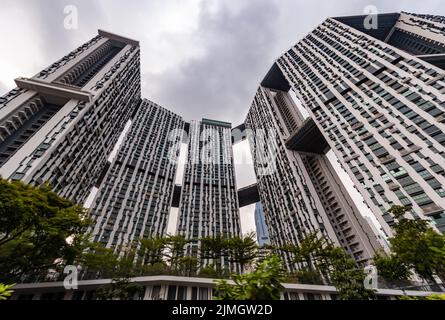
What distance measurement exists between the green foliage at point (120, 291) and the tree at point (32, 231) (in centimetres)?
512

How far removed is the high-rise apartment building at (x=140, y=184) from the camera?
2291 inches

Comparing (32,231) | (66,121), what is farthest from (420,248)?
(66,121)

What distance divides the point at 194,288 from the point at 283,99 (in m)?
95.9

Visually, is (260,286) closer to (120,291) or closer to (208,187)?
(120,291)

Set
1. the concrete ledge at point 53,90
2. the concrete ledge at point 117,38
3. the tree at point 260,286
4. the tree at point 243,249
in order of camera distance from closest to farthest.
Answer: the tree at point 260,286 < the tree at point 243,249 < the concrete ledge at point 53,90 < the concrete ledge at point 117,38

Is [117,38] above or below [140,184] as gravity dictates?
above

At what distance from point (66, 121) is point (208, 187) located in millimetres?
57127

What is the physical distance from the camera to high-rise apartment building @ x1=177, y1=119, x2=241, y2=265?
7206 centimetres

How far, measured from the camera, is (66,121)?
4041cm

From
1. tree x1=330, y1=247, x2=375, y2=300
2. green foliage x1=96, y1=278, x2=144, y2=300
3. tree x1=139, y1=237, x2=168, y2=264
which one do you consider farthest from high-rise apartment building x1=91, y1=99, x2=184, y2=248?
tree x1=330, y1=247, x2=375, y2=300

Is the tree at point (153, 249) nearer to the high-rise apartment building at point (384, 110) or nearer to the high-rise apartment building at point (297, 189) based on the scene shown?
the high-rise apartment building at point (297, 189)

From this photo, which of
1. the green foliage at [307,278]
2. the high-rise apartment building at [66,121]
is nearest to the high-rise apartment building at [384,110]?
the green foliage at [307,278]

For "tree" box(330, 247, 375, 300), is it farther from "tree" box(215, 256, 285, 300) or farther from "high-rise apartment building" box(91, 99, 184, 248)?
"high-rise apartment building" box(91, 99, 184, 248)
